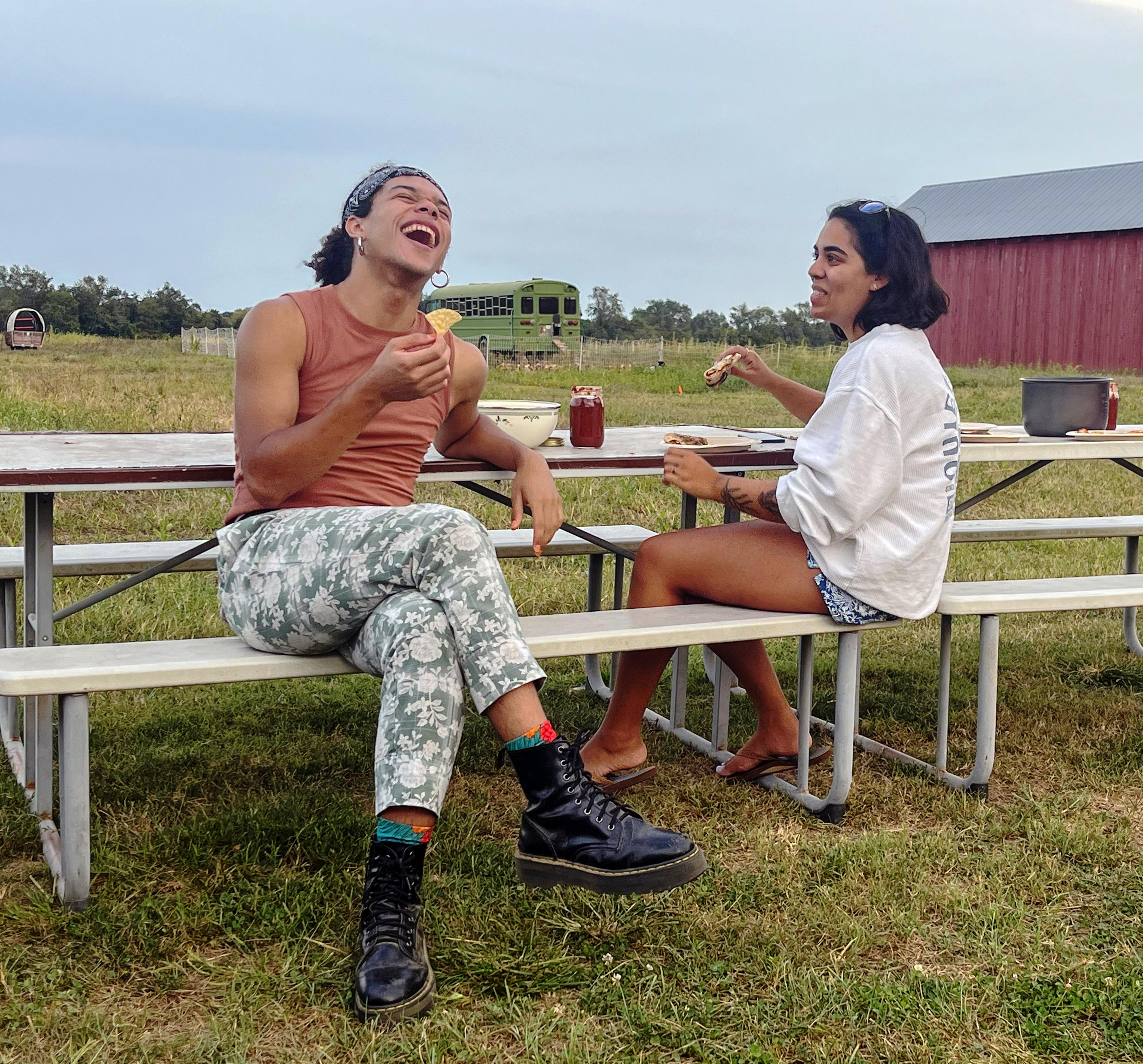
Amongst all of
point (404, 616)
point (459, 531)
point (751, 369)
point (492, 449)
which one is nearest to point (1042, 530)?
point (751, 369)

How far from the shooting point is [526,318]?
35.9 meters

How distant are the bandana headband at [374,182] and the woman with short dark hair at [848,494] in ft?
2.97

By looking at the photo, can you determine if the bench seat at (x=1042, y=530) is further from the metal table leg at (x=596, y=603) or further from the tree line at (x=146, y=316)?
the tree line at (x=146, y=316)

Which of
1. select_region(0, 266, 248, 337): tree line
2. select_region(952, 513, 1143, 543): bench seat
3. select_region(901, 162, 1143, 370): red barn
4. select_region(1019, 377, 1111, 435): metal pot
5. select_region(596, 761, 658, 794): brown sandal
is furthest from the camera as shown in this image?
select_region(0, 266, 248, 337): tree line

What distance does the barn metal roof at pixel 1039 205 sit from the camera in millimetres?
26594

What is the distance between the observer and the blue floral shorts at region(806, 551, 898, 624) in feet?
10.1

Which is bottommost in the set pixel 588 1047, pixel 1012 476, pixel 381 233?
pixel 588 1047

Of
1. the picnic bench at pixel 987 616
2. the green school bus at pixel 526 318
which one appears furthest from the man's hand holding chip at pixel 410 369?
the green school bus at pixel 526 318

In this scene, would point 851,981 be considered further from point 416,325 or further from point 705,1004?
point 416,325

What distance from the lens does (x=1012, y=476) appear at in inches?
164

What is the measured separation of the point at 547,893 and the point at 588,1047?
0.50m

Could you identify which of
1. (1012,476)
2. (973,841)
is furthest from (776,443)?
(973,841)

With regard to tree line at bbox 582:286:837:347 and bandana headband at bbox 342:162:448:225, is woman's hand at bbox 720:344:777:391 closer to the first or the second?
bandana headband at bbox 342:162:448:225

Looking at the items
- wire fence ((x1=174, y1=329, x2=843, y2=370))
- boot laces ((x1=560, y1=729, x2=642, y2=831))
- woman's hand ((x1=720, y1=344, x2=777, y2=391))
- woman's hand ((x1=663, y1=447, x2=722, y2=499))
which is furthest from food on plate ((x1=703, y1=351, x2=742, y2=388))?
wire fence ((x1=174, y1=329, x2=843, y2=370))
